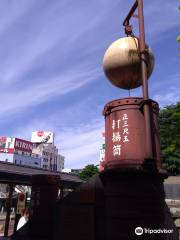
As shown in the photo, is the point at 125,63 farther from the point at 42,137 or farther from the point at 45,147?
the point at 45,147

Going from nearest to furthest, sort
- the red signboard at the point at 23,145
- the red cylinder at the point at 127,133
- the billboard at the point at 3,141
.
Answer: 1. the red cylinder at the point at 127,133
2. the red signboard at the point at 23,145
3. the billboard at the point at 3,141

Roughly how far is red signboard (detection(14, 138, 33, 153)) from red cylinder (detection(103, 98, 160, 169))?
9106 centimetres

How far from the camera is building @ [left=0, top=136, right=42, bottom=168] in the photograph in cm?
9434

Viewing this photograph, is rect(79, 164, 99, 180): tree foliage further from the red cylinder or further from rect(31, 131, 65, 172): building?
the red cylinder

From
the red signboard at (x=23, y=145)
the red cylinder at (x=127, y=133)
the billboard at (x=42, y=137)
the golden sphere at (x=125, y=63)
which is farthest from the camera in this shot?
the billboard at (x=42, y=137)

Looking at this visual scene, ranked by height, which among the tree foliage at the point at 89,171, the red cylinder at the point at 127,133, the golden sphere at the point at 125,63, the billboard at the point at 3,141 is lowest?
the red cylinder at the point at 127,133

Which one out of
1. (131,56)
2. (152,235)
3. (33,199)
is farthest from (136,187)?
(33,199)

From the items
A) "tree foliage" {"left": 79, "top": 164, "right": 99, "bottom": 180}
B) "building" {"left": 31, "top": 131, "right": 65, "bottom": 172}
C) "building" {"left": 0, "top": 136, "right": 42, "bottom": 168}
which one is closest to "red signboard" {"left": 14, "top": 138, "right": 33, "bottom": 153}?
"building" {"left": 0, "top": 136, "right": 42, "bottom": 168}

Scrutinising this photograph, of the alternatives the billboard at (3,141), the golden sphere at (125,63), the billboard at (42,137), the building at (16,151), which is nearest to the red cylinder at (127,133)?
the golden sphere at (125,63)

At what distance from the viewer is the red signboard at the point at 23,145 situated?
96194 mm

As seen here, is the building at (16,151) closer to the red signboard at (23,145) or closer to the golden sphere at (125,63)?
the red signboard at (23,145)

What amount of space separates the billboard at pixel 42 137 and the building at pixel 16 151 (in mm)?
8161

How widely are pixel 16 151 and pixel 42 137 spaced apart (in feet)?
62.7

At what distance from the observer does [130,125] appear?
23.8ft
